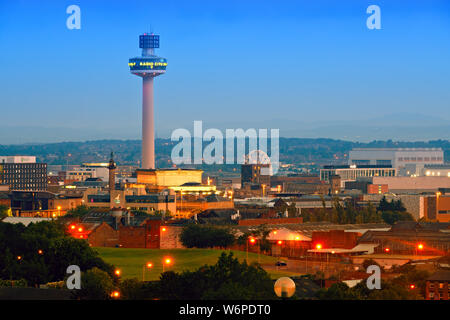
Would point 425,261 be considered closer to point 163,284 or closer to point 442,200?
point 163,284

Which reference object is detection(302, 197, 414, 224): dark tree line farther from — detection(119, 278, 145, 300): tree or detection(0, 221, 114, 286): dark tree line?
detection(119, 278, 145, 300): tree

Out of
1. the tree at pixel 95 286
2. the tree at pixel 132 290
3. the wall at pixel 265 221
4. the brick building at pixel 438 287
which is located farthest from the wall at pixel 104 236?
the brick building at pixel 438 287

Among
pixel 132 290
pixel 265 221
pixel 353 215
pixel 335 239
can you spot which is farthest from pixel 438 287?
pixel 353 215

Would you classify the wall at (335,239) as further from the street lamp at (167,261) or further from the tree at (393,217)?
the tree at (393,217)

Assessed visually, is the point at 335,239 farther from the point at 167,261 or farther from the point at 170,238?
the point at 167,261
